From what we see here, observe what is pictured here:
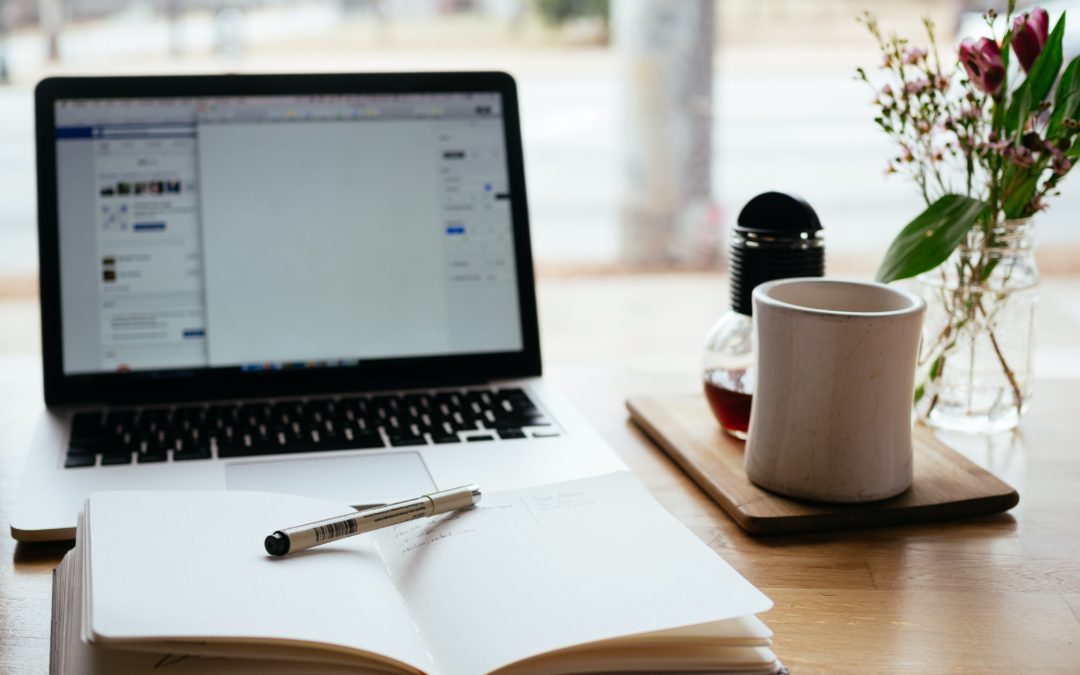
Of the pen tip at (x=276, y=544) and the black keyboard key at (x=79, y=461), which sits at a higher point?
the black keyboard key at (x=79, y=461)

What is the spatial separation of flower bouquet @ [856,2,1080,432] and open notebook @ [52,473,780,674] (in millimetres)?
380

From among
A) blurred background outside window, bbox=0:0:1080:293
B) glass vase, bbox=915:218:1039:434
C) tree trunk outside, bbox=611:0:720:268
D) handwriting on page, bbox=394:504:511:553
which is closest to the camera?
handwriting on page, bbox=394:504:511:553

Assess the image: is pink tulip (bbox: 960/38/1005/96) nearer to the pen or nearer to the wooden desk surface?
the wooden desk surface

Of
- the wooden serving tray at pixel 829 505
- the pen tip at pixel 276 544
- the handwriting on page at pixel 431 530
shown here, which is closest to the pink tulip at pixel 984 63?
the wooden serving tray at pixel 829 505

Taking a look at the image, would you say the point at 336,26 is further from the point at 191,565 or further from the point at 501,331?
the point at 191,565

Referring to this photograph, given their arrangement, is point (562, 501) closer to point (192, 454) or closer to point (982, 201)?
point (192, 454)

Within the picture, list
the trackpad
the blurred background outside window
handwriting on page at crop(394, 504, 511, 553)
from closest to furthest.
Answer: handwriting on page at crop(394, 504, 511, 553) < the trackpad < the blurred background outside window

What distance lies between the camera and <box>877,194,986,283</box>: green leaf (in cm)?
85

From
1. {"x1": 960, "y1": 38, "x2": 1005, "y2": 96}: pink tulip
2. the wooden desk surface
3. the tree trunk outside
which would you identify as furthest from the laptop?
the tree trunk outside

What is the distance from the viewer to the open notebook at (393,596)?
514 mm

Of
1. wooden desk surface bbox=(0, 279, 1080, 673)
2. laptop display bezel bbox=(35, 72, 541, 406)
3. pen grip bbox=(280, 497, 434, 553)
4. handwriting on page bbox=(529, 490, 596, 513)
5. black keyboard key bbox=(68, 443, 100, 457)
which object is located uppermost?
laptop display bezel bbox=(35, 72, 541, 406)

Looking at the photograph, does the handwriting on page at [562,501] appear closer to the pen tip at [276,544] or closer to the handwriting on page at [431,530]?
the handwriting on page at [431,530]

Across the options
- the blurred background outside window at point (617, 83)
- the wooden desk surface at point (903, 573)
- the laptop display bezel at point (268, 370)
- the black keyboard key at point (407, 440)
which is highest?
the blurred background outside window at point (617, 83)

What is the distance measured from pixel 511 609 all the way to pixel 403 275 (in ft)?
1.66
